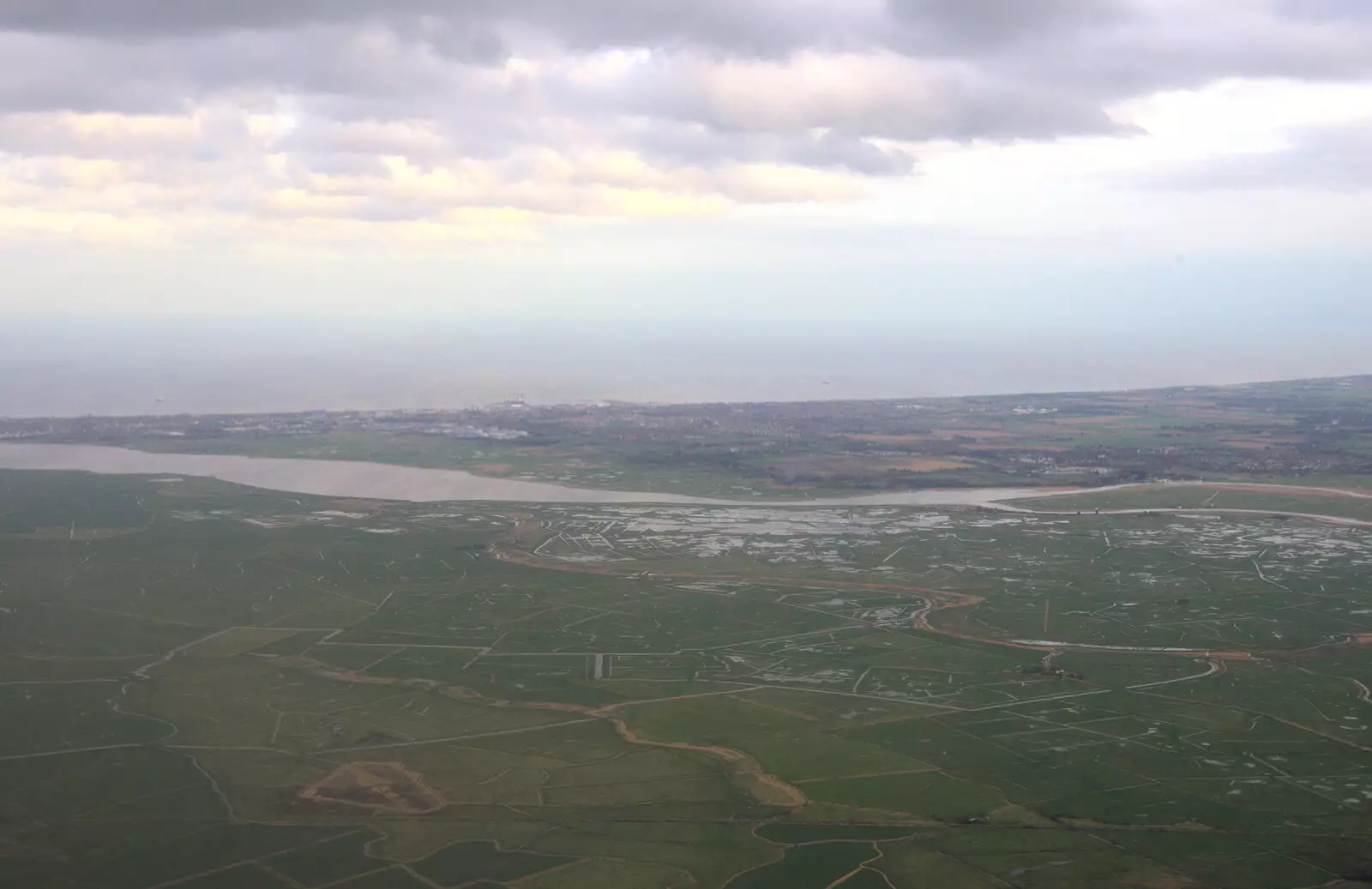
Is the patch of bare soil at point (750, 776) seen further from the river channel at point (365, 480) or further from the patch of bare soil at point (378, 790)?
the river channel at point (365, 480)

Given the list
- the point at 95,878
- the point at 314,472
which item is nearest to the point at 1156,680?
the point at 95,878

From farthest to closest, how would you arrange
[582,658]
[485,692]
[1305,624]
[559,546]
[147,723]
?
[559,546] → [1305,624] → [582,658] → [485,692] → [147,723]

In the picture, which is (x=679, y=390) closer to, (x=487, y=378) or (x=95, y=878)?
(x=487, y=378)

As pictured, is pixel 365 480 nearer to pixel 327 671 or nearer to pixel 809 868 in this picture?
pixel 327 671

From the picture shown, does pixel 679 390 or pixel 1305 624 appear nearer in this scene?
pixel 1305 624

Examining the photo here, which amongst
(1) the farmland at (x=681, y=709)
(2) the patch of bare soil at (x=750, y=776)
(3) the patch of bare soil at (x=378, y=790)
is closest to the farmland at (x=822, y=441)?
(1) the farmland at (x=681, y=709)

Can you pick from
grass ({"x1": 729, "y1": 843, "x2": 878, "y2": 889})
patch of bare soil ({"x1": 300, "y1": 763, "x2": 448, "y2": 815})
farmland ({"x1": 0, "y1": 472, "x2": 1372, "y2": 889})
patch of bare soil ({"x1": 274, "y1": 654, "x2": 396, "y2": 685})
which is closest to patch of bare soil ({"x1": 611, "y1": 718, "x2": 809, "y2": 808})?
farmland ({"x1": 0, "y1": 472, "x2": 1372, "y2": 889})
